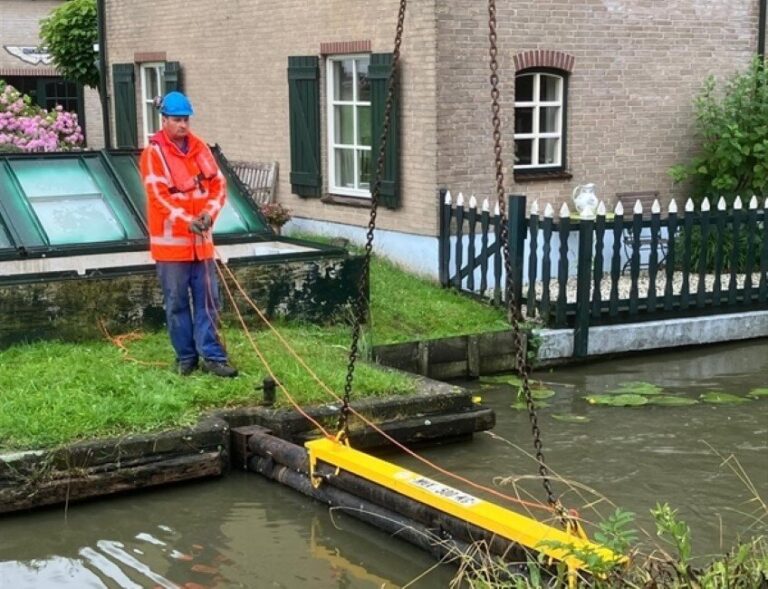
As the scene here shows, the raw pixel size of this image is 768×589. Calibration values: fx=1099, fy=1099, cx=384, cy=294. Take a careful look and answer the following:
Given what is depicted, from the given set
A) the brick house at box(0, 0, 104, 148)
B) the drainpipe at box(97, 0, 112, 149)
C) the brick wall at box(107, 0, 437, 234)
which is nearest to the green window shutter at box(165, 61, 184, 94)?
the brick wall at box(107, 0, 437, 234)

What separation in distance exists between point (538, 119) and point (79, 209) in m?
5.43

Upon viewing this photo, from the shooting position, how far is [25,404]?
22.3 feet

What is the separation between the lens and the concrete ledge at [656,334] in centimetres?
997

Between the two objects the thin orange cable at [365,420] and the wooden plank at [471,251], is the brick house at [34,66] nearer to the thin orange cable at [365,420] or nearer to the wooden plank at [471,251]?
the wooden plank at [471,251]

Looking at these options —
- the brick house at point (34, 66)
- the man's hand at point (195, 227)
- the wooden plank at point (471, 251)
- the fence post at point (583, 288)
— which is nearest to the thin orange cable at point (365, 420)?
the man's hand at point (195, 227)

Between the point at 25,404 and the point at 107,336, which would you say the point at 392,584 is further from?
the point at 107,336

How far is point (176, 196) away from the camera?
757cm

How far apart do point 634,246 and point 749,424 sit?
2649mm

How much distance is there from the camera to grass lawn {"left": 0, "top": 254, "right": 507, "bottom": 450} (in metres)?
6.64

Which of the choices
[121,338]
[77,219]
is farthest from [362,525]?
[77,219]

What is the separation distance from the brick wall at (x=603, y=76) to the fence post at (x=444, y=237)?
53 centimetres

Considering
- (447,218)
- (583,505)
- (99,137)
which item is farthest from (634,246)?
(99,137)

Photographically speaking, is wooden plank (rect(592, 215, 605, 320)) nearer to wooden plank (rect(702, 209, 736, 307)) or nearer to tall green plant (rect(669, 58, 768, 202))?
wooden plank (rect(702, 209, 736, 307))

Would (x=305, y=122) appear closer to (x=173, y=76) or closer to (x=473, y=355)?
(x=173, y=76)
